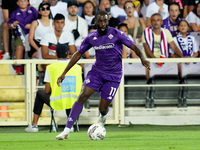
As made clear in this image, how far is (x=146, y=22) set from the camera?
41.1 feet

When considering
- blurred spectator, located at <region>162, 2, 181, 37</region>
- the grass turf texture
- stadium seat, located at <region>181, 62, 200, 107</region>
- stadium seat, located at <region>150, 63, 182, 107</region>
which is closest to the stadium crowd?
blurred spectator, located at <region>162, 2, 181, 37</region>

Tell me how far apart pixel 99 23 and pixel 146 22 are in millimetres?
5225

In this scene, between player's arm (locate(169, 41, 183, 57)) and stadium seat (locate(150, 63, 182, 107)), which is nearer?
stadium seat (locate(150, 63, 182, 107))

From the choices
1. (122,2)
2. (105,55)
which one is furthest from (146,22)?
(105,55)

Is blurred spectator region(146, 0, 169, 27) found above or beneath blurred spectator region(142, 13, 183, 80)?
above

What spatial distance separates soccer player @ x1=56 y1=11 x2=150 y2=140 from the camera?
753cm

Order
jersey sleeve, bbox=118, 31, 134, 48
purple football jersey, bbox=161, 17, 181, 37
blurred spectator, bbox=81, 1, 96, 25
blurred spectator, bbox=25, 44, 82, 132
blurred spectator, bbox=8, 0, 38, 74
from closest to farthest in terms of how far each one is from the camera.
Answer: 1. jersey sleeve, bbox=118, 31, 134, 48
2. blurred spectator, bbox=25, 44, 82, 132
3. blurred spectator, bbox=8, 0, 38, 74
4. blurred spectator, bbox=81, 1, 96, 25
5. purple football jersey, bbox=161, 17, 181, 37

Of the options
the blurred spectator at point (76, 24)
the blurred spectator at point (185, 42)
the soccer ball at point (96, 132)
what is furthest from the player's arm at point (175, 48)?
the soccer ball at point (96, 132)

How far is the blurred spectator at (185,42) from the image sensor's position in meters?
11.5

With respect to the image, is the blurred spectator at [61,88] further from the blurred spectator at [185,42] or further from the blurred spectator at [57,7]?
the blurred spectator at [185,42]

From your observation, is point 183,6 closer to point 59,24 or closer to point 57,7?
point 57,7

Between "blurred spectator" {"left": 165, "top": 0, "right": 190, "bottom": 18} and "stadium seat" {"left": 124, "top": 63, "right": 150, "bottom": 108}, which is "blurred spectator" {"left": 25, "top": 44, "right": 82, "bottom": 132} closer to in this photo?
"stadium seat" {"left": 124, "top": 63, "right": 150, "bottom": 108}

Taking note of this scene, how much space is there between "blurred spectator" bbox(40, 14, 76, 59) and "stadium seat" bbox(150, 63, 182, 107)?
1.90 m

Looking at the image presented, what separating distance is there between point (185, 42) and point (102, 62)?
4.25 metres
